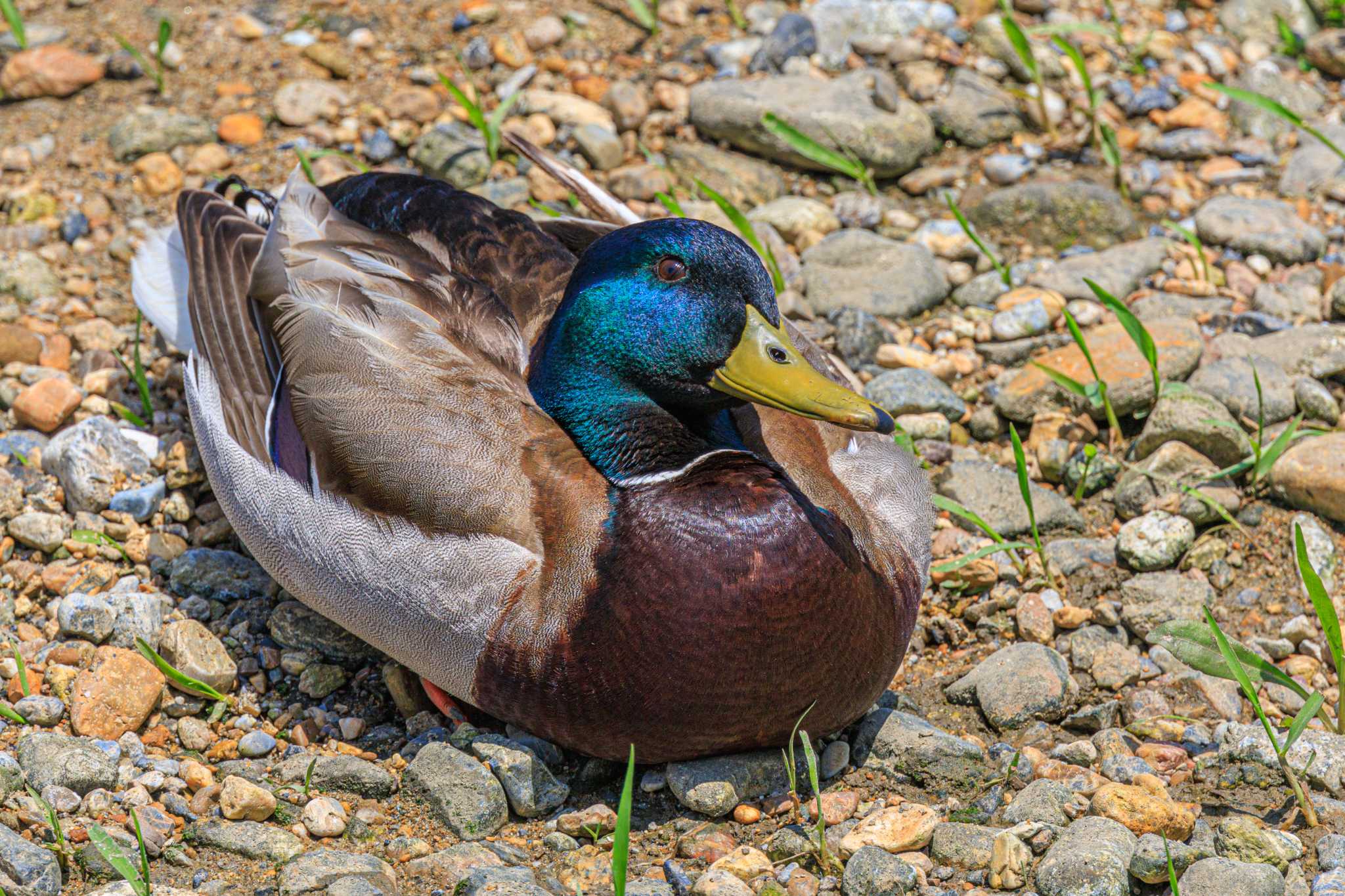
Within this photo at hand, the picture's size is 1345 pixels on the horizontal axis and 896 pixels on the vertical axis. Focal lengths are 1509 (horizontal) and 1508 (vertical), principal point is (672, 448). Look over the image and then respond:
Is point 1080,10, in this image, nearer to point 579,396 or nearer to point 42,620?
point 579,396

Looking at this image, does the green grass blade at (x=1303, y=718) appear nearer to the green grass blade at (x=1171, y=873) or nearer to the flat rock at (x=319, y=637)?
the green grass blade at (x=1171, y=873)

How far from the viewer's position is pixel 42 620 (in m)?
4.52

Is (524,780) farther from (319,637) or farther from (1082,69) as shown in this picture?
Result: (1082,69)

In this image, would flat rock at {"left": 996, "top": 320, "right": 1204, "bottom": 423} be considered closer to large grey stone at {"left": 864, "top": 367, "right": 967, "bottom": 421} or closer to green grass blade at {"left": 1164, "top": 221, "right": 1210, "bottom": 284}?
large grey stone at {"left": 864, "top": 367, "right": 967, "bottom": 421}

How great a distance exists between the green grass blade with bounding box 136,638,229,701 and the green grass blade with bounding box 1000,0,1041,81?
4364mm

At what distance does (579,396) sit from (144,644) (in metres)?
1.41

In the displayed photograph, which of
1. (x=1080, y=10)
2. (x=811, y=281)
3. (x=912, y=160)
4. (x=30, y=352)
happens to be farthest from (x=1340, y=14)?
(x=30, y=352)

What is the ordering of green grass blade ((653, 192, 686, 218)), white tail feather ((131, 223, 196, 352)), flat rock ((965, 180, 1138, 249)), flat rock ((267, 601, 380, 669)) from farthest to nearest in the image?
flat rock ((965, 180, 1138, 249)) < green grass blade ((653, 192, 686, 218)) < white tail feather ((131, 223, 196, 352)) < flat rock ((267, 601, 380, 669))

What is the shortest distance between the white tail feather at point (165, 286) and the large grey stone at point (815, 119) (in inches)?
95.9

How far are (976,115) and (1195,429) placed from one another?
2.33m

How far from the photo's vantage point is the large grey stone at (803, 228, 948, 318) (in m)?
5.89

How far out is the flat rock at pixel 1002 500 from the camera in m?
4.94

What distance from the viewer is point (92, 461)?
4.94 metres

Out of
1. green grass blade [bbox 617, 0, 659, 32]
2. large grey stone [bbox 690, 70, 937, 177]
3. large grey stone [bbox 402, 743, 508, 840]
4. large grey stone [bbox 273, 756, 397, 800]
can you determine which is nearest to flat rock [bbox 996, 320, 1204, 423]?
large grey stone [bbox 690, 70, 937, 177]
